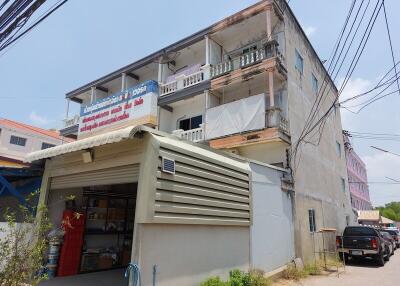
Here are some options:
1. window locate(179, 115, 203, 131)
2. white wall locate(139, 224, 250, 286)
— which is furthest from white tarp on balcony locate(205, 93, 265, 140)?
white wall locate(139, 224, 250, 286)

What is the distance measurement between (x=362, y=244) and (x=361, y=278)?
13.4ft

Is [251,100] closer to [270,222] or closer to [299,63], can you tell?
[299,63]

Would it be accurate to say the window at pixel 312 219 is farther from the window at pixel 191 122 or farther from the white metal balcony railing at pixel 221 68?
the white metal balcony railing at pixel 221 68

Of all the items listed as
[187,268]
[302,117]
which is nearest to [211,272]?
[187,268]

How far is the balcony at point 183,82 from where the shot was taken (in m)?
→ 16.1

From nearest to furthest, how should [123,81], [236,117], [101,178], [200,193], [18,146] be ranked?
[200,193] → [101,178] → [236,117] → [123,81] → [18,146]

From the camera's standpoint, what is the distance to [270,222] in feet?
34.8

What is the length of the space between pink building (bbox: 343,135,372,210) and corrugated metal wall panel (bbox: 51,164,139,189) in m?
37.3

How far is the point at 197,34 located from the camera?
1670cm

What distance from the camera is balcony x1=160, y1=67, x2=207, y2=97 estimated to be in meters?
16.1

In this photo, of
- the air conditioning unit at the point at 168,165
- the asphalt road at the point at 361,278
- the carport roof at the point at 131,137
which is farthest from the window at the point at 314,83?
the air conditioning unit at the point at 168,165

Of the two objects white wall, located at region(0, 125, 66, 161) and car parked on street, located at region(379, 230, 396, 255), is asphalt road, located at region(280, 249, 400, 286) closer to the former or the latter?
car parked on street, located at region(379, 230, 396, 255)

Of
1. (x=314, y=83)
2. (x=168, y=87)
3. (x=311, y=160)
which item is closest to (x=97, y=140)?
(x=168, y=87)

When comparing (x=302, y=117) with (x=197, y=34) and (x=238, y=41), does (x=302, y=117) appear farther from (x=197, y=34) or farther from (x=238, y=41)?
(x=197, y=34)
